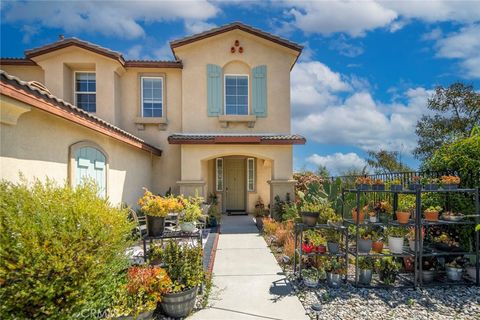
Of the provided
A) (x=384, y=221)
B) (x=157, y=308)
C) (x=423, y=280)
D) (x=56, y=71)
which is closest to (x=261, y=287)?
(x=157, y=308)

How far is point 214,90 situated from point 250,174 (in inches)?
202

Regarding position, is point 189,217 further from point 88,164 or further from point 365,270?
point 365,270

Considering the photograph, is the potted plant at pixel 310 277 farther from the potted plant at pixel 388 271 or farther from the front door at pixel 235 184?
the front door at pixel 235 184

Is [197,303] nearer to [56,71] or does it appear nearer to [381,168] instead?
[56,71]

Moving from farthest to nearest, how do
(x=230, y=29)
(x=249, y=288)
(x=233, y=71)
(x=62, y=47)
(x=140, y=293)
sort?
(x=233, y=71), (x=230, y=29), (x=62, y=47), (x=249, y=288), (x=140, y=293)

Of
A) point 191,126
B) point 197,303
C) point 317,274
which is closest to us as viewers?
point 197,303

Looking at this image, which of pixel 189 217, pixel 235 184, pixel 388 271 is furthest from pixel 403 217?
pixel 235 184

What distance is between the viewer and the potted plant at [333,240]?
6070 millimetres

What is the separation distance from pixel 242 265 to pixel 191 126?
734 centimetres

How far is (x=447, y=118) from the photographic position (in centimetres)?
1659

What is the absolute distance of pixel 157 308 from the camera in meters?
4.60

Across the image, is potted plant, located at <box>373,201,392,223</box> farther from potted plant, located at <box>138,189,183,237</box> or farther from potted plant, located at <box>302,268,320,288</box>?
potted plant, located at <box>138,189,183,237</box>

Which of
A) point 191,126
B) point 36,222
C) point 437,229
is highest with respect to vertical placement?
point 191,126

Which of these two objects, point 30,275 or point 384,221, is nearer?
point 30,275
